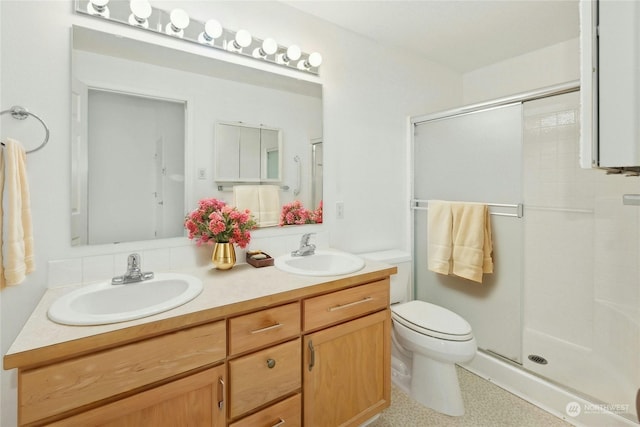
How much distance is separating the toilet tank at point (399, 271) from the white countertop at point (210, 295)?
1.70 ft

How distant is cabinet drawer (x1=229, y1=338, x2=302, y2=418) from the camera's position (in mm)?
1079

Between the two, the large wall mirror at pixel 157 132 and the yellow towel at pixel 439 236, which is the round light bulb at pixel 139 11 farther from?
the yellow towel at pixel 439 236

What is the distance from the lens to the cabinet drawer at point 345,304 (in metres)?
1.27

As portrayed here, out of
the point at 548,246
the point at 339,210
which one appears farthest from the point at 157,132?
the point at 548,246

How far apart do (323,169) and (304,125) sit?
29 cm

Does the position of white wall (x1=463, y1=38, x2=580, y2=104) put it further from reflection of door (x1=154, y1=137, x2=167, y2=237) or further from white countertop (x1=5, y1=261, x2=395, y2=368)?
reflection of door (x1=154, y1=137, x2=167, y2=237)

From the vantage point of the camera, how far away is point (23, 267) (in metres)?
1.03

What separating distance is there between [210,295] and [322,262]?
2.53 feet

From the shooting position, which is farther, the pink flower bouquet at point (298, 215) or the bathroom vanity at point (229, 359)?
the pink flower bouquet at point (298, 215)

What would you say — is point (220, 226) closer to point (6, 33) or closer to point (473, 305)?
point (6, 33)

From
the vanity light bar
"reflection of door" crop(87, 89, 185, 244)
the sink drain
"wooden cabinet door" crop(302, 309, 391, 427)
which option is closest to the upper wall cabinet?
"wooden cabinet door" crop(302, 309, 391, 427)

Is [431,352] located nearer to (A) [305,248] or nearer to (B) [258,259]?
(A) [305,248]

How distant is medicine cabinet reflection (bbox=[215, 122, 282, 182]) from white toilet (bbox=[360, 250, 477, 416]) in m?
1.15

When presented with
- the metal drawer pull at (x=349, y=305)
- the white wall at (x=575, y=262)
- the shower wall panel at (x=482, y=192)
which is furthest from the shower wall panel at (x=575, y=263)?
the metal drawer pull at (x=349, y=305)
